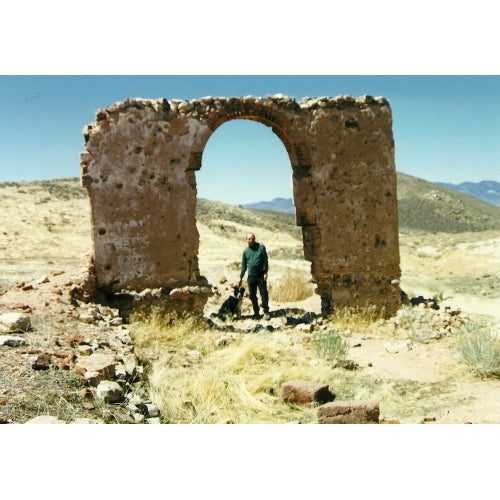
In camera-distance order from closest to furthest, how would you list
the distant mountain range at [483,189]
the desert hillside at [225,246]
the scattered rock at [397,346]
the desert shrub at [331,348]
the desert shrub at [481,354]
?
1. the desert shrub at [481,354]
2. the desert shrub at [331,348]
3. the scattered rock at [397,346]
4. the desert hillside at [225,246]
5. the distant mountain range at [483,189]

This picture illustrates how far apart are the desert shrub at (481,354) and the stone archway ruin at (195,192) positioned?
281cm

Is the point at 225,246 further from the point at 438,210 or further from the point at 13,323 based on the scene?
the point at 438,210

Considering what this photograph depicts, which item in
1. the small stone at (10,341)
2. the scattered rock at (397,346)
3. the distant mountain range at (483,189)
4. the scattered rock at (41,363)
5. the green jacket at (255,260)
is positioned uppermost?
the distant mountain range at (483,189)

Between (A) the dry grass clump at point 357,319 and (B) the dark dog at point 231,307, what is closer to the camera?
(A) the dry grass clump at point 357,319

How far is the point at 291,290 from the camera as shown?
12.2 meters

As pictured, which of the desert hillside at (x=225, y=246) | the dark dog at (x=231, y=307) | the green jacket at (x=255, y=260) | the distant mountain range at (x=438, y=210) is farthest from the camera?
the distant mountain range at (x=438, y=210)

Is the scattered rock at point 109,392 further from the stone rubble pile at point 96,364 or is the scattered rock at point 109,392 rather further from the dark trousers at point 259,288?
the dark trousers at point 259,288

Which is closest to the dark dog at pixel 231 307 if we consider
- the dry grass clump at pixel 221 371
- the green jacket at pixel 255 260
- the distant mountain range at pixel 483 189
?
the green jacket at pixel 255 260

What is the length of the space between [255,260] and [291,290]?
3.01m

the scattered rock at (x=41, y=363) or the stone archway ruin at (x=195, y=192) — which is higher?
the stone archway ruin at (x=195, y=192)

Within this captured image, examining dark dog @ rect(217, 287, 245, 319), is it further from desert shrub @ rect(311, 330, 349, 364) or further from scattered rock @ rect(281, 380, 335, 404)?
scattered rock @ rect(281, 380, 335, 404)

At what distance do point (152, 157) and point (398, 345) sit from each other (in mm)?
4632

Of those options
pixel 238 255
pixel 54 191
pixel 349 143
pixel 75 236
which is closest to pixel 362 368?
pixel 349 143

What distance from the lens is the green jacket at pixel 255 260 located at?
31.0 feet
